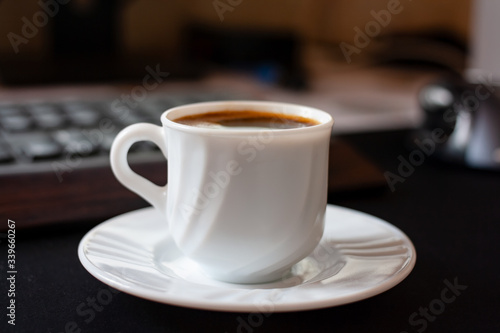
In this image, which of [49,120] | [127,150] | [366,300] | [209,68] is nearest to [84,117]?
[49,120]

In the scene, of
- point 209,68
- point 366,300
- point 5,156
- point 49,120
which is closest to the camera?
point 366,300

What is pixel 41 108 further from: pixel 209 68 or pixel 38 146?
pixel 209 68

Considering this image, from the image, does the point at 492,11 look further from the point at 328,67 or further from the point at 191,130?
the point at 191,130

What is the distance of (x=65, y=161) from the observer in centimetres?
53

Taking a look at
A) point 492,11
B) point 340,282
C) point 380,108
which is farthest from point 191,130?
point 492,11

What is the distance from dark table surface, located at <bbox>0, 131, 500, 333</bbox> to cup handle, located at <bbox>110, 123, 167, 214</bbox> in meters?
0.07

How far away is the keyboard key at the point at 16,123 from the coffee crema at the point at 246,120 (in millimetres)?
254

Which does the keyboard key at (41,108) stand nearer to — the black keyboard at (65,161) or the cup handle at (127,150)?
the black keyboard at (65,161)

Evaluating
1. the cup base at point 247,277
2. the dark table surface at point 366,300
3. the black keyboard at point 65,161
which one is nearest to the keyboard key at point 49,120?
the black keyboard at point 65,161

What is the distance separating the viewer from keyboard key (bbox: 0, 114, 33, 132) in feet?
1.91

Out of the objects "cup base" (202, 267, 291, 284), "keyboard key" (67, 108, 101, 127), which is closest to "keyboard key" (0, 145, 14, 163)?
"keyboard key" (67, 108, 101, 127)

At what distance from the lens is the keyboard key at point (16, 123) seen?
58 centimetres

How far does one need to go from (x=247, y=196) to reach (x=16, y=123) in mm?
345

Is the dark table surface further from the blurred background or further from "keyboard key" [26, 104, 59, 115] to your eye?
"keyboard key" [26, 104, 59, 115]
